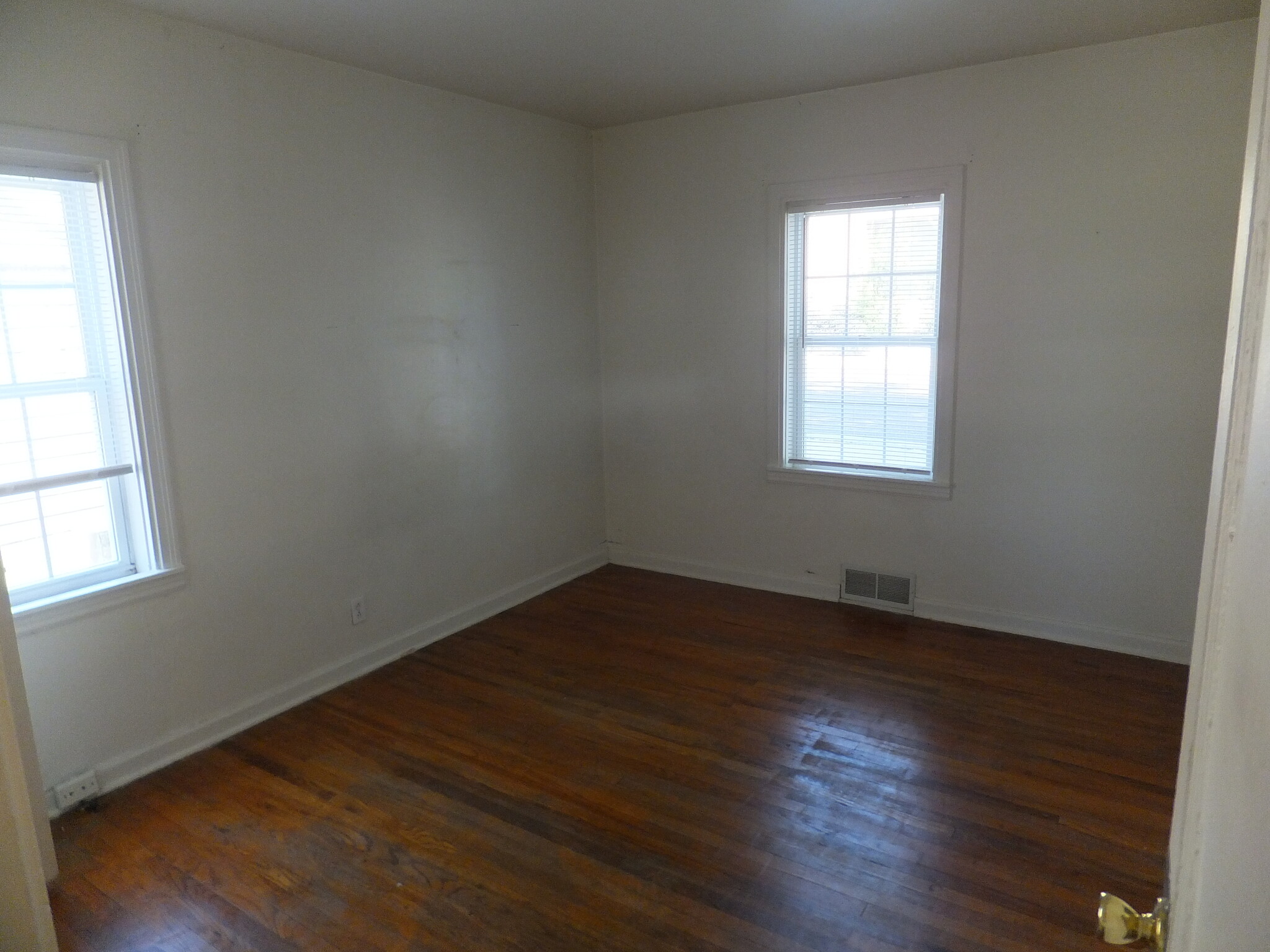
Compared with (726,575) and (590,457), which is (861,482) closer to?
(726,575)

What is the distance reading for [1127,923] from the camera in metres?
0.82

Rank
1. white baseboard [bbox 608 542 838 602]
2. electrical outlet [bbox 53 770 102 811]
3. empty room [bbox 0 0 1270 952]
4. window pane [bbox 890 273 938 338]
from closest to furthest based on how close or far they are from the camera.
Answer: empty room [bbox 0 0 1270 952], electrical outlet [bbox 53 770 102 811], window pane [bbox 890 273 938 338], white baseboard [bbox 608 542 838 602]

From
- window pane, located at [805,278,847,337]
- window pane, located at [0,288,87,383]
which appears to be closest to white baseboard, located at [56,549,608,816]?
window pane, located at [0,288,87,383]

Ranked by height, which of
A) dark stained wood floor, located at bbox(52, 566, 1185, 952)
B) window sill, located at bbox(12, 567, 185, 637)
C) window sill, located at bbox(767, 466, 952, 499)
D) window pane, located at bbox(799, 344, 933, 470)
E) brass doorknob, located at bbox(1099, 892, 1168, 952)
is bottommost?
dark stained wood floor, located at bbox(52, 566, 1185, 952)

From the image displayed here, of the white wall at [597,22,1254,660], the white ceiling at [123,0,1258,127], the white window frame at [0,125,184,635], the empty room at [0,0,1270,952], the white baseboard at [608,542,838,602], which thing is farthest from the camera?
the white baseboard at [608,542,838,602]

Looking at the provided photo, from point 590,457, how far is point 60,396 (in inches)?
113

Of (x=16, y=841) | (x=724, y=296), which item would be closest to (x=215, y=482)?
(x=16, y=841)

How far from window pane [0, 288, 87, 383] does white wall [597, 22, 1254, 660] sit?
2903 millimetres

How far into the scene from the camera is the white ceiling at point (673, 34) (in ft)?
9.10

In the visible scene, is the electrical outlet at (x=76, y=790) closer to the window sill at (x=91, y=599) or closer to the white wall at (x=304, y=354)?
the white wall at (x=304, y=354)

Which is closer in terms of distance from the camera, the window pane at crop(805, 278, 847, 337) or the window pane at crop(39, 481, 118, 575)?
the window pane at crop(39, 481, 118, 575)

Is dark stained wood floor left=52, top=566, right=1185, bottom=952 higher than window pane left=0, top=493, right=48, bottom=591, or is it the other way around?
window pane left=0, top=493, right=48, bottom=591

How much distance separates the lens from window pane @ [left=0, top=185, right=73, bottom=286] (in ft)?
8.08

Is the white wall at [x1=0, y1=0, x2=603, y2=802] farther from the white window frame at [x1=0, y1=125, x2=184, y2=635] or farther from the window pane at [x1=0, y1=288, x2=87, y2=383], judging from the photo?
the window pane at [x1=0, y1=288, x2=87, y2=383]
